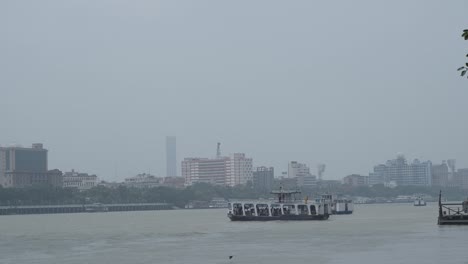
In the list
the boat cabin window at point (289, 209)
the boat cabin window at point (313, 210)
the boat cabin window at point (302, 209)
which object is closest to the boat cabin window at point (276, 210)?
the boat cabin window at point (289, 209)

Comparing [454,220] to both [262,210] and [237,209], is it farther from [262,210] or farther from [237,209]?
[237,209]

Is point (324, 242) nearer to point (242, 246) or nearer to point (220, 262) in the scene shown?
point (242, 246)

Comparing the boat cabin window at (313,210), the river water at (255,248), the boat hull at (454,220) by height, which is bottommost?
the river water at (255,248)

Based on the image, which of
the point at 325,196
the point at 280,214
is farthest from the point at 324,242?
Result: the point at 325,196

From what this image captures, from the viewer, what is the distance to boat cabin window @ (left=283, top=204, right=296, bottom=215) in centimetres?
10581

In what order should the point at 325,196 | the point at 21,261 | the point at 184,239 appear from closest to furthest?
the point at 21,261
the point at 184,239
the point at 325,196

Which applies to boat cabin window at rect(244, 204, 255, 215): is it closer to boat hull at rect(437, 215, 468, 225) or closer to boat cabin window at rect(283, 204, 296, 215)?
boat cabin window at rect(283, 204, 296, 215)

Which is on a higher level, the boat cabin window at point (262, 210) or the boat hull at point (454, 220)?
the boat cabin window at point (262, 210)

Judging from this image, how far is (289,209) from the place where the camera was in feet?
348

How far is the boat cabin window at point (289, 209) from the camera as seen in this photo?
106m

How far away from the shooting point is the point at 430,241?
61188 mm

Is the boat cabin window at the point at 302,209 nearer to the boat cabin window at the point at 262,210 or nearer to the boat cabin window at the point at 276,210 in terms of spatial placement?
the boat cabin window at the point at 276,210

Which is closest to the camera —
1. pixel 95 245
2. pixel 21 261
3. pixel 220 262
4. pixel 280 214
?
pixel 220 262

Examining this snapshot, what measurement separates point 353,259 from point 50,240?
35.3 meters
